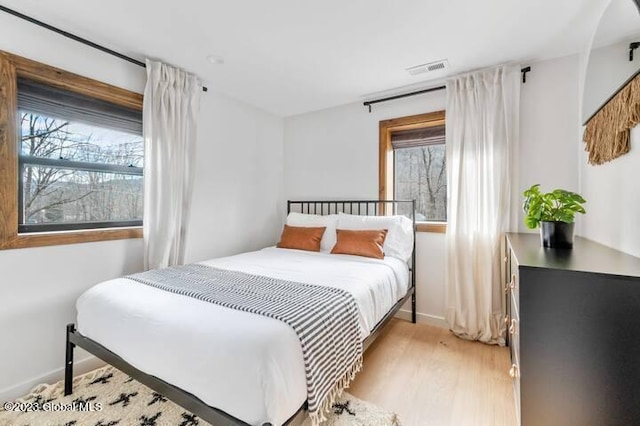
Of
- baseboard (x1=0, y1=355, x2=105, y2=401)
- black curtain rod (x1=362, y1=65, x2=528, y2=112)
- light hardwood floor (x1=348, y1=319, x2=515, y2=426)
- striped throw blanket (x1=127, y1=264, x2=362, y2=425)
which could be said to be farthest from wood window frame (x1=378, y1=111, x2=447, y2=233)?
baseboard (x1=0, y1=355, x2=105, y2=401)

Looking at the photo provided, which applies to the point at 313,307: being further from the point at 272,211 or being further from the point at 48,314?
the point at 272,211

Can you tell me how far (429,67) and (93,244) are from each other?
125 inches

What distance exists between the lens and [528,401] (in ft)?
4.00

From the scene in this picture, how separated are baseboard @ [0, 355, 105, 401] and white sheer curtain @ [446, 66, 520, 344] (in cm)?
294

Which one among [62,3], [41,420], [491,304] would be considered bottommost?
[41,420]

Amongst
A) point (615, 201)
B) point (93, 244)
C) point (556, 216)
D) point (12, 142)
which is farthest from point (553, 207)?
point (12, 142)

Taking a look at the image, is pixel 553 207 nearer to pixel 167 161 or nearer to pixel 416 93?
pixel 416 93

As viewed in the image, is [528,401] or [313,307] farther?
[313,307]

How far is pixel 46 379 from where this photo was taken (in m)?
1.99

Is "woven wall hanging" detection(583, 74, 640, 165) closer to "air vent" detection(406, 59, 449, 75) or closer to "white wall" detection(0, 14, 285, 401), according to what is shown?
"air vent" detection(406, 59, 449, 75)

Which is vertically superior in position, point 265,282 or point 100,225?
point 100,225

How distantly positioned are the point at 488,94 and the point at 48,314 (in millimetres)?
3887

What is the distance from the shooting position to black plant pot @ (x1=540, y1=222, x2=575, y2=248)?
5.41 ft

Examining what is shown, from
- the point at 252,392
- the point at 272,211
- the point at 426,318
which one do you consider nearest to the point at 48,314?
the point at 252,392
